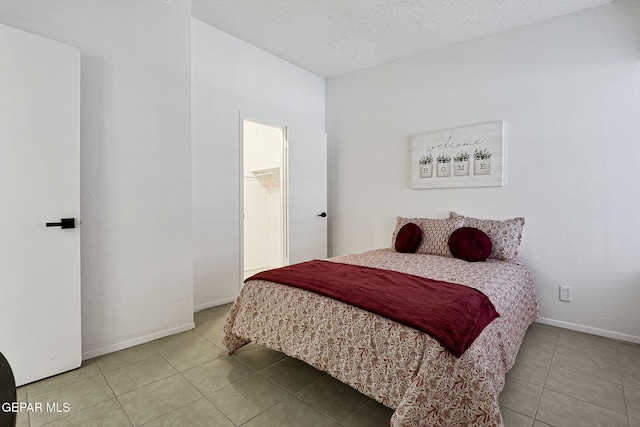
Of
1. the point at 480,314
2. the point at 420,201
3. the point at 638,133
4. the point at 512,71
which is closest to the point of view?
the point at 480,314

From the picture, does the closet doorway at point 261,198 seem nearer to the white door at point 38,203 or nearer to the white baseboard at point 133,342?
the white baseboard at point 133,342

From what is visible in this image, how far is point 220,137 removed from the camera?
324 centimetres

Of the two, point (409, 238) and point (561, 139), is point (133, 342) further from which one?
point (561, 139)

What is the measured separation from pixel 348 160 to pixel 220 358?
2.89 metres

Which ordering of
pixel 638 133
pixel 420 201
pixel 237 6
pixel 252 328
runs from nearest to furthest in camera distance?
pixel 252 328, pixel 638 133, pixel 237 6, pixel 420 201

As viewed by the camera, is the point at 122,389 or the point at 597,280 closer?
the point at 122,389

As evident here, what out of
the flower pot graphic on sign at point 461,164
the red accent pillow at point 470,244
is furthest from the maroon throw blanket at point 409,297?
the flower pot graphic on sign at point 461,164

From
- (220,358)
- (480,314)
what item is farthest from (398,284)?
(220,358)

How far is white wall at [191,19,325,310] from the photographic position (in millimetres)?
3078

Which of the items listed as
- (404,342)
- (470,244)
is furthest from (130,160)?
(470,244)

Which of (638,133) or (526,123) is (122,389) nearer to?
(526,123)

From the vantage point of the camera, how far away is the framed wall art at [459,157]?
306 cm

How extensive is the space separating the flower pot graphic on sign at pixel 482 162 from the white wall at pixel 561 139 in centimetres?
16

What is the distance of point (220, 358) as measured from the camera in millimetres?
2168
